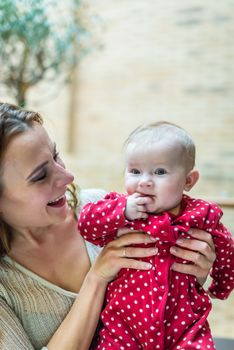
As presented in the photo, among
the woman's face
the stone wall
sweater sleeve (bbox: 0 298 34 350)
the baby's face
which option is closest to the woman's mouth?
the woman's face

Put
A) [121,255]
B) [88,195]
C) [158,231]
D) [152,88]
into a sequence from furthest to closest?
[152,88] → [88,195] → [121,255] → [158,231]

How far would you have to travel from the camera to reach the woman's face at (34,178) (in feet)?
5.06

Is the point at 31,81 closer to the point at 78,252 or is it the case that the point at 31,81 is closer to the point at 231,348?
the point at 78,252

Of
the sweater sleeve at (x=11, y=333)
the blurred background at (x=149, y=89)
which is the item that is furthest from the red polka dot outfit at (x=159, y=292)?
the blurred background at (x=149, y=89)

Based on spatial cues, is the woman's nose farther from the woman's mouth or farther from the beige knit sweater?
the beige knit sweater

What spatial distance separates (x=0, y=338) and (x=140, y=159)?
0.68 metres

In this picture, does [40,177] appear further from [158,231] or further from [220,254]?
[220,254]

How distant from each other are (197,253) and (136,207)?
22 cm

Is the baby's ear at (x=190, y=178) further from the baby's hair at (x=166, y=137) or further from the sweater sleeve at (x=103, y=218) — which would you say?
the sweater sleeve at (x=103, y=218)

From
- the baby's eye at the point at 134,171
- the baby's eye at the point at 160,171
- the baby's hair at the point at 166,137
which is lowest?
the baby's eye at the point at 134,171

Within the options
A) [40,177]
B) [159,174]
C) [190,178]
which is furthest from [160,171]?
[40,177]

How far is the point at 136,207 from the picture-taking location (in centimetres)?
144

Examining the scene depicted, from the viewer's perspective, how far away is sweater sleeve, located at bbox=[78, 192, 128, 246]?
4.71 feet

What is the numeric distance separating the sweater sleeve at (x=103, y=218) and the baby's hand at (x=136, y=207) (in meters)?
0.02
